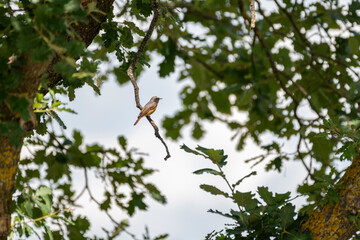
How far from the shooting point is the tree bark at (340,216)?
234 centimetres

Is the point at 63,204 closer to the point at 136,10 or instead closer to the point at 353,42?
the point at 136,10

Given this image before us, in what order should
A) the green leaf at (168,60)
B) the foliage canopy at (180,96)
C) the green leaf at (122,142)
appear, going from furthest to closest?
the green leaf at (168,60), the green leaf at (122,142), the foliage canopy at (180,96)

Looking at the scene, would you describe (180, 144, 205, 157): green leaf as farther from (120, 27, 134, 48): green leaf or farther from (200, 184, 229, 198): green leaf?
(120, 27, 134, 48): green leaf

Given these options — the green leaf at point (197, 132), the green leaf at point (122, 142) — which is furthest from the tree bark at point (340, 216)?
the green leaf at point (197, 132)

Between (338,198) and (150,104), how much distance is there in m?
1.04

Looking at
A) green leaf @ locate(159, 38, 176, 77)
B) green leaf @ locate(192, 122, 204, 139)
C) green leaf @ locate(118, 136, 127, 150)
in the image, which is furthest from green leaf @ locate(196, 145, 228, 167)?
green leaf @ locate(192, 122, 204, 139)

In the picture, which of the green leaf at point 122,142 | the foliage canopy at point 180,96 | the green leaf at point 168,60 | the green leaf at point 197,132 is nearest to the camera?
the foliage canopy at point 180,96

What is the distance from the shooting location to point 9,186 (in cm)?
194

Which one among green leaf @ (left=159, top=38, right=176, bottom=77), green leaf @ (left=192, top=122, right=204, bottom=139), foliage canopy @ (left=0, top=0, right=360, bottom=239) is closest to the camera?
foliage canopy @ (left=0, top=0, right=360, bottom=239)

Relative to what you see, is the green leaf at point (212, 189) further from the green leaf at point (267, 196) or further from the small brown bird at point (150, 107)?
the small brown bird at point (150, 107)

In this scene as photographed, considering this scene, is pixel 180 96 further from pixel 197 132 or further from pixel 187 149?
pixel 187 149

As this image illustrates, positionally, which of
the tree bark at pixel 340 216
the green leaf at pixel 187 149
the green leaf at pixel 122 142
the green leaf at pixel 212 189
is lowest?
the tree bark at pixel 340 216

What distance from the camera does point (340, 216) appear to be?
235 centimetres

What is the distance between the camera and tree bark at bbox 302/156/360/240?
2340mm
